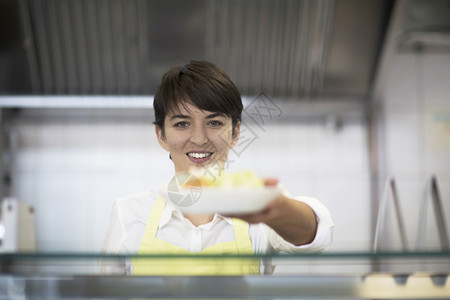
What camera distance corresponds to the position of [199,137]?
811mm

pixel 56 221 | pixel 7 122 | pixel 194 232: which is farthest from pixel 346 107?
pixel 194 232

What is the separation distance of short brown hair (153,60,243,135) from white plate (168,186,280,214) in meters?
0.31

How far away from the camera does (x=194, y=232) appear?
2.77 ft

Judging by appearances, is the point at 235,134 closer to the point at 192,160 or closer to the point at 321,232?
the point at 192,160

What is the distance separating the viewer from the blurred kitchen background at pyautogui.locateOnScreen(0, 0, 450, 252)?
2.84 metres

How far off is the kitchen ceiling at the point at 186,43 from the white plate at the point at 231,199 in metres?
2.38

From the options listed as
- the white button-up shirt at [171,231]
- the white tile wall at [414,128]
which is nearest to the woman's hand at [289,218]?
the white button-up shirt at [171,231]

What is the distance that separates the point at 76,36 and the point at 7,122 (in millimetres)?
645

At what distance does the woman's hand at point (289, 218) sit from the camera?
51 centimetres

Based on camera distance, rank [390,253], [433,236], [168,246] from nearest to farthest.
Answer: [390,253]
[168,246]
[433,236]

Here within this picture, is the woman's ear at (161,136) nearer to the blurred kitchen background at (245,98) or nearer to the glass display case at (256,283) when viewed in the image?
the glass display case at (256,283)

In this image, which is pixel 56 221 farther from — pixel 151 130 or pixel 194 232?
pixel 194 232

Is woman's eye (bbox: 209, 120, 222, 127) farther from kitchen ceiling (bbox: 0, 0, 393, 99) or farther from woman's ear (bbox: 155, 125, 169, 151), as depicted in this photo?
kitchen ceiling (bbox: 0, 0, 393, 99)

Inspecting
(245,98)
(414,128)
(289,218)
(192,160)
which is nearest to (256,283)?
(289,218)
